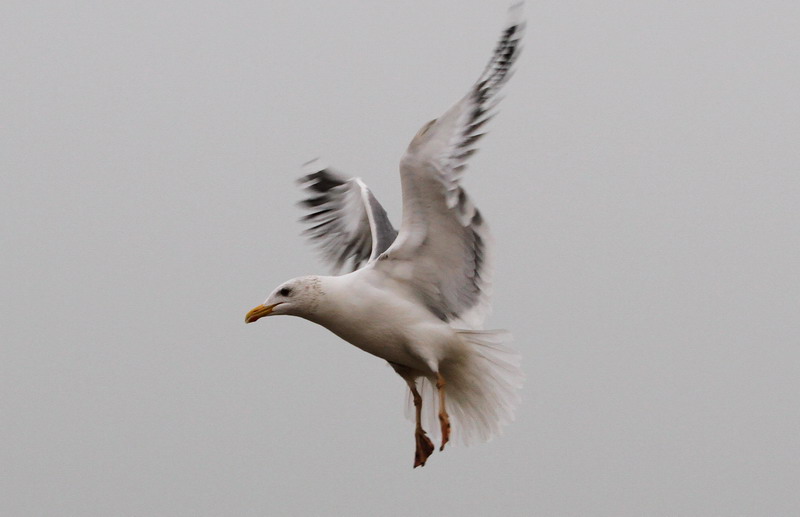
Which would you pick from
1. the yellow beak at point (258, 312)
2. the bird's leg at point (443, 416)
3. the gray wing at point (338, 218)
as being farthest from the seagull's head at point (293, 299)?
the gray wing at point (338, 218)

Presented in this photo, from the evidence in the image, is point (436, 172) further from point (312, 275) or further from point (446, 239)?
point (312, 275)

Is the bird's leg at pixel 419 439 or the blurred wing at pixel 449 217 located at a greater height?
the blurred wing at pixel 449 217

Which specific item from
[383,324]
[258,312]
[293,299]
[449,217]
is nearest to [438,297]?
[383,324]

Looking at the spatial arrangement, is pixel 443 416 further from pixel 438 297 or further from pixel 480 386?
pixel 438 297

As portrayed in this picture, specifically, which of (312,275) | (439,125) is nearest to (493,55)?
(439,125)

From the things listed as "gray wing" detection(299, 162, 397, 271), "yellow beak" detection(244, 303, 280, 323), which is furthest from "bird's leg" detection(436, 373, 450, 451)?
"gray wing" detection(299, 162, 397, 271)

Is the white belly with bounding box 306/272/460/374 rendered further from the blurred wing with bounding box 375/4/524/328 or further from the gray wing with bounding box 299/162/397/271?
the gray wing with bounding box 299/162/397/271

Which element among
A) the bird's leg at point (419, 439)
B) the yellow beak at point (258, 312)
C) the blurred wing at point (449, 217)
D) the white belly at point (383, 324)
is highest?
the blurred wing at point (449, 217)

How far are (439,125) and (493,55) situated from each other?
433 mm

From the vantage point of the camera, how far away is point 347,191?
8633mm

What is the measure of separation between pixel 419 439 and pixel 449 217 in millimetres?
1330

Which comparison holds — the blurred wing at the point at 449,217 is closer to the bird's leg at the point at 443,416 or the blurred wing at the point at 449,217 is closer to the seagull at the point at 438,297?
the seagull at the point at 438,297

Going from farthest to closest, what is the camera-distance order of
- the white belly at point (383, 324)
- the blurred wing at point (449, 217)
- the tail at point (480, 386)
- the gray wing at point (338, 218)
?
the gray wing at point (338, 218) < the tail at point (480, 386) < the white belly at point (383, 324) < the blurred wing at point (449, 217)

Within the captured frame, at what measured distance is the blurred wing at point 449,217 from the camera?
6.40 metres
